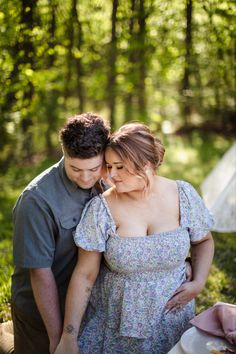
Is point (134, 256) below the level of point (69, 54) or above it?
below

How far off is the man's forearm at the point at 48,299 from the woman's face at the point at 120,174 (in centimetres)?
51

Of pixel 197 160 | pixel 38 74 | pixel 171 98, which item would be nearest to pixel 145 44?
pixel 38 74

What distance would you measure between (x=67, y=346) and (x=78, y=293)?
0.23 metres

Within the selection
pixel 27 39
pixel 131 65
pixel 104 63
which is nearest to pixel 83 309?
pixel 27 39

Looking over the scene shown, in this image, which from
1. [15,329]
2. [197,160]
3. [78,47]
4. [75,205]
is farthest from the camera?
[197,160]

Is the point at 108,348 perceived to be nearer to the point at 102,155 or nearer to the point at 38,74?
the point at 102,155

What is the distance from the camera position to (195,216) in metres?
2.38

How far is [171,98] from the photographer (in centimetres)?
873

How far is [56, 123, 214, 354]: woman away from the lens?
7.36ft

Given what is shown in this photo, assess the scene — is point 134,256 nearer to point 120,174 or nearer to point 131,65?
point 120,174

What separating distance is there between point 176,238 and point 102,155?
0.49 meters

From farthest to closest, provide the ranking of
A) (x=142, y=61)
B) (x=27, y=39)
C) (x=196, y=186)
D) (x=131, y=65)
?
(x=131, y=65)
(x=142, y=61)
(x=196, y=186)
(x=27, y=39)

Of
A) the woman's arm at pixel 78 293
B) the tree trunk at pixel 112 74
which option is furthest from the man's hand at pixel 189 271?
the tree trunk at pixel 112 74

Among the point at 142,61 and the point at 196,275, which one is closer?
the point at 196,275
